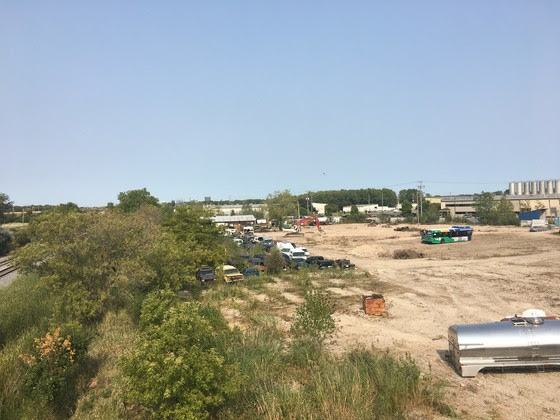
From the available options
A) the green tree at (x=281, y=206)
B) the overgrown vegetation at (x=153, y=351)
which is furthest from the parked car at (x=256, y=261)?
the green tree at (x=281, y=206)

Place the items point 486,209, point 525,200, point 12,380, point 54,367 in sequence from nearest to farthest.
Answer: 1. point 54,367
2. point 12,380
3. point 486,209
4. point 525,200

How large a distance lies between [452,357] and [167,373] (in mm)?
9923

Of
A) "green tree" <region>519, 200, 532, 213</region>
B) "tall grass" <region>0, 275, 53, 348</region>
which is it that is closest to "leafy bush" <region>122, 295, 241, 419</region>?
"tall grass" <region>0, 275, 53, 348</region>

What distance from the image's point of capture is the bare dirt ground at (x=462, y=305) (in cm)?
1150

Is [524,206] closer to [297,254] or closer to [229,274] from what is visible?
[297,254]

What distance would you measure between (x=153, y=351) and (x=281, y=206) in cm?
10770

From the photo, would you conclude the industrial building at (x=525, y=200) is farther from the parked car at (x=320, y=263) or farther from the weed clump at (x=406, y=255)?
the parked car at (x=320, y=263)

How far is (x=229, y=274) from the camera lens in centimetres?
3120

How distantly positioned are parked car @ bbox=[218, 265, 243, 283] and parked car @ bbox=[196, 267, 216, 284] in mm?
769

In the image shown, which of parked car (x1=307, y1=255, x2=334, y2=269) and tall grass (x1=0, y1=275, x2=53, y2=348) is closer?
tall grass (x1=0, y1=275, x2=53, y2=348)

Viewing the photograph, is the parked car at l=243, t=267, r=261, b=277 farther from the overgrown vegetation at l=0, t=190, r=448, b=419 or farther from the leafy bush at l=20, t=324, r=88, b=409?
the leafy bush at l=20, t=324, r=88, b=409

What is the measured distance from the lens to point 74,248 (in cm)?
2000

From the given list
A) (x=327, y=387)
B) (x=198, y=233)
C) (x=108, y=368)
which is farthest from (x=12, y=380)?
(x=198, y=233)

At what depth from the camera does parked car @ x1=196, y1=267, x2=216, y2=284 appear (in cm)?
3034
